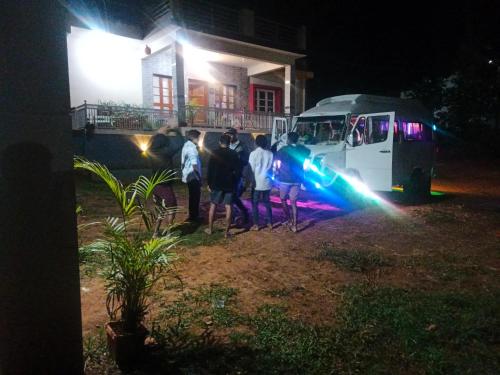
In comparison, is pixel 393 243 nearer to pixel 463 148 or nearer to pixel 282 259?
pixel 282 259

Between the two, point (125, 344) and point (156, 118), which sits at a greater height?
point (156, 118)

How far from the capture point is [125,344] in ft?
8.49

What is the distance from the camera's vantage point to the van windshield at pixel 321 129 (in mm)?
8886

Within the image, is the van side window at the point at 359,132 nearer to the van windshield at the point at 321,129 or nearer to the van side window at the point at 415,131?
the van windshield at the point at 321,129

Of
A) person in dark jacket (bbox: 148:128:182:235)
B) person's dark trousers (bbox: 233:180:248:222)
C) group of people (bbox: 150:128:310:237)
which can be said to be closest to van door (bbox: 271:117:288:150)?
group of people (bbox: 150:128:310:237)

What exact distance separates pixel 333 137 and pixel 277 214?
249 centimetres

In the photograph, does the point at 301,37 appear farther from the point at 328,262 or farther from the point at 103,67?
the point at 328,262

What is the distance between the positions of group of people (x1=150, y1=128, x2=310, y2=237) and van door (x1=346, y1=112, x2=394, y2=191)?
2514mm

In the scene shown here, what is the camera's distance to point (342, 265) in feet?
16.2

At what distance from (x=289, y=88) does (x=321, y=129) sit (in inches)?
310

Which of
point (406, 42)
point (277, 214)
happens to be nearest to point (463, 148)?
point (406, 42)

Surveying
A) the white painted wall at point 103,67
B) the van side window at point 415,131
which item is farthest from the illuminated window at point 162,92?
the van side window at point 415,131

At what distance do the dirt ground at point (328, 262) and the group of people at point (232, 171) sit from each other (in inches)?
25.2

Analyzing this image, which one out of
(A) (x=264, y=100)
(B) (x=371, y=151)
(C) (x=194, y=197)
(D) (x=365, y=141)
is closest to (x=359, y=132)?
(D) (x=365, y=141)
